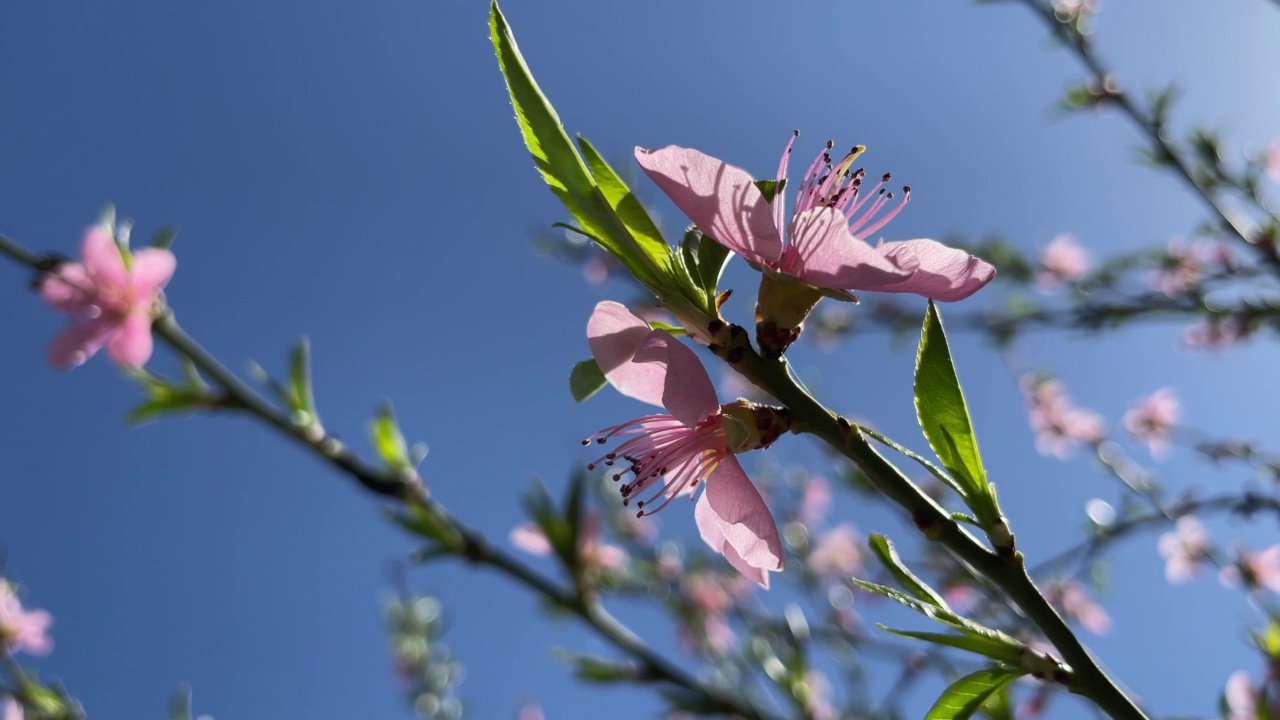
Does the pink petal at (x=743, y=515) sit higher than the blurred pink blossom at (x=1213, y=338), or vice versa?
the pink petal at (x=743, y=515)

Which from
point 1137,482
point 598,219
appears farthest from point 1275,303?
point 598,219

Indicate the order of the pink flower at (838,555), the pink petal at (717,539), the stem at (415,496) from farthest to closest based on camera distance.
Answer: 1. the pink flower at (838,555)
2. the stem at (415,496)
3. the pink petal at (717,539)

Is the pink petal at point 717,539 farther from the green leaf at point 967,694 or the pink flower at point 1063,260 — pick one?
the pink flower at point 1063,260

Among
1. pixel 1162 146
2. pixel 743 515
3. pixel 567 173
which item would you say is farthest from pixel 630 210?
pixel 1162 146

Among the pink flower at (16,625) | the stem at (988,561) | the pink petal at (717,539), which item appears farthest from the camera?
the pink flower at (16,625)

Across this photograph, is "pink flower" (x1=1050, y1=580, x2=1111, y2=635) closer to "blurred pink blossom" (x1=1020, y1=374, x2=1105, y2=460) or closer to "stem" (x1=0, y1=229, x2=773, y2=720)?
"blurred pink blossom" (x1=1020, y1=374, x2=1105, y2=460)

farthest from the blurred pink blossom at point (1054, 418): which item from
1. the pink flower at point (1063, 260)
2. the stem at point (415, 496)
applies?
the stem at point (415, 496)
